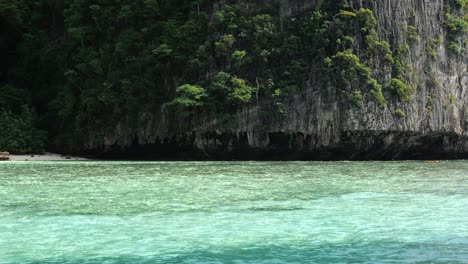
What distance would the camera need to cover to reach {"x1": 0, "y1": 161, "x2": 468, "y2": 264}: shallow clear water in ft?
20.7

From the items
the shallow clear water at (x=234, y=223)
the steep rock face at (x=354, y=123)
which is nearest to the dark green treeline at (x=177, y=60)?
the steep rock face at (x=354, y=123)

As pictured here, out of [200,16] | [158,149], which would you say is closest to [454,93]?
[200,16]

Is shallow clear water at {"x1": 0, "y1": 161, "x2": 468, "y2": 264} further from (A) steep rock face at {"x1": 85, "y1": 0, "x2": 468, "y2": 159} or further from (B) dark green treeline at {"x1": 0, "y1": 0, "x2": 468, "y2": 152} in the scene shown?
(B) dark green treeline at {"x1": 0, "y1": 0, "x2": 468, "y2": 152}

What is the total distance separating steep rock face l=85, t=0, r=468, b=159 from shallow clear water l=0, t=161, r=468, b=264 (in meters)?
14.4

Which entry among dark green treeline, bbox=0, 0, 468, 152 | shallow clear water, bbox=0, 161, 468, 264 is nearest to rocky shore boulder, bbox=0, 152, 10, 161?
dark green treeline, bbox=0, 0, 468, 152

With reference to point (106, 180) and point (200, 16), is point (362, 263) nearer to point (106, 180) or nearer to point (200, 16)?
point (106, 180)

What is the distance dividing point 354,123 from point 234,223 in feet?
68.6

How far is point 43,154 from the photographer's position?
106ft

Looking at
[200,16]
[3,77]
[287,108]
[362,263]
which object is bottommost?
[362,263]

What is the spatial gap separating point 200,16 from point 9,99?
13085 mm

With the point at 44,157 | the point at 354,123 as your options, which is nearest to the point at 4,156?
the point at 44,157

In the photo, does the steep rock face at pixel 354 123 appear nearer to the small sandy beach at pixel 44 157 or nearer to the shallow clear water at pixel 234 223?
the small sandy beach at pixel 44 157

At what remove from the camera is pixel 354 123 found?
2819 centimetres

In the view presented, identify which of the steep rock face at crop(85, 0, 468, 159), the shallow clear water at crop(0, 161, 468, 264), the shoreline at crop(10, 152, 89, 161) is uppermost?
the steep rock face at crop(85, 0, 468, 159)
